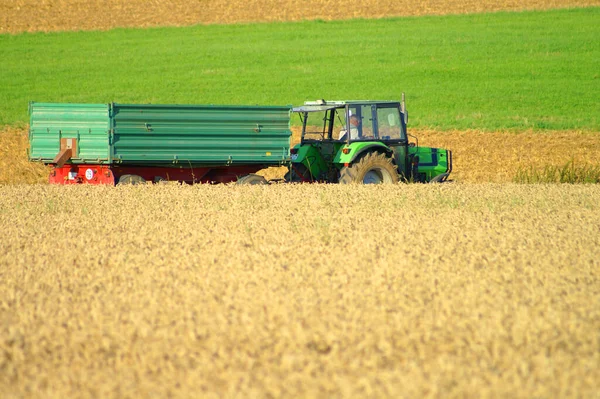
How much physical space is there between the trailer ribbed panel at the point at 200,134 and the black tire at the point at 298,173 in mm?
778

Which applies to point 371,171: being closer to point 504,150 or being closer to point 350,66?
point 504,150

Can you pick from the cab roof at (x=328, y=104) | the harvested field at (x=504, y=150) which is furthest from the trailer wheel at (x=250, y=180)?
the harvested field at (x=504, y=150)

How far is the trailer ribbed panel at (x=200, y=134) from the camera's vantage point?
12461 millimetres

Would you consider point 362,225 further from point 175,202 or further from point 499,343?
point 499,343

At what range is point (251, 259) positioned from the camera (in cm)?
701

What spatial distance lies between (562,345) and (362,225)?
3.99 m

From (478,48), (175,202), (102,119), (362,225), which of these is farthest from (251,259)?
(478,48)

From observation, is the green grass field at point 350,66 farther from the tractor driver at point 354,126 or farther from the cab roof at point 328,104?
the tractor driver at point 354,126

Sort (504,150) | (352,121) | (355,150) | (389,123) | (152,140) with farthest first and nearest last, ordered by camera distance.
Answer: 1. (504,150)
2. (389,123)
3. (352,121)
4. (355,150)
5. (152,140)

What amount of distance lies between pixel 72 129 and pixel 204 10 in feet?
Result: 91.8

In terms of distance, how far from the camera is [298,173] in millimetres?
13758

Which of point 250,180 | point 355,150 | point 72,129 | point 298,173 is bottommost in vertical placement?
point 250,180

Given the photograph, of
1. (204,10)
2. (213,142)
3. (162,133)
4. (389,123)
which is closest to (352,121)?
(389,123)

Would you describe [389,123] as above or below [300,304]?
above
